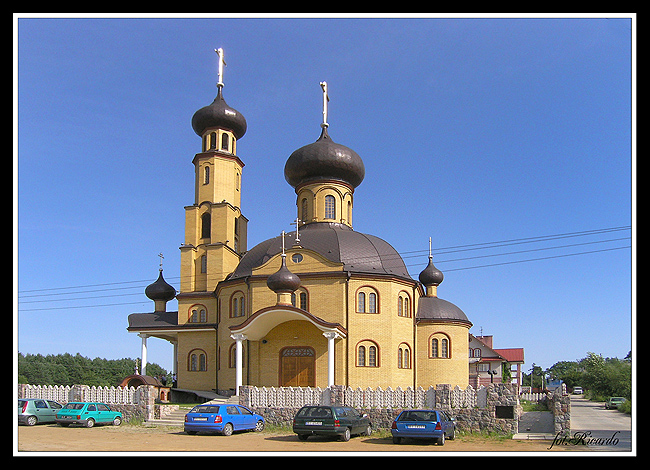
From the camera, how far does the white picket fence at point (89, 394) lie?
24281mm

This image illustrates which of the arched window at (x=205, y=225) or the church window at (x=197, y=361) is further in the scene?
the arched window at (x=205, y=225)

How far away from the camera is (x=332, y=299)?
29.0 meters

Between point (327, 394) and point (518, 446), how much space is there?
7.77 metres

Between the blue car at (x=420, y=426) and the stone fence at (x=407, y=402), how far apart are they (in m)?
2.91

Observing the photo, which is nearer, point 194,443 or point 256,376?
point 194,443

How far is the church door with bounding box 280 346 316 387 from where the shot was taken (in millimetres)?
28769

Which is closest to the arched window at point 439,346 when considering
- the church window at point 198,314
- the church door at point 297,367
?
the church door at point 297,367

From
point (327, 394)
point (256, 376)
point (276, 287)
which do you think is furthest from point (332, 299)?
point (327, 394)

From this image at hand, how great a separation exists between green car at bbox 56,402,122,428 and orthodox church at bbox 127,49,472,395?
6854 mm

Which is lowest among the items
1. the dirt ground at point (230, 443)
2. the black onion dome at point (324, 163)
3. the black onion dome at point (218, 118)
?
the dirt ground at point (230, 443)

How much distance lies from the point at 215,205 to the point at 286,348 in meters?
9.77

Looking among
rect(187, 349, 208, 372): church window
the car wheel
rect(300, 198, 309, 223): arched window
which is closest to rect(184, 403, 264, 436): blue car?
the car wheel

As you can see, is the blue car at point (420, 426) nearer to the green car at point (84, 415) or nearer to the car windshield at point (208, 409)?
the car windshield at point (208, 409)

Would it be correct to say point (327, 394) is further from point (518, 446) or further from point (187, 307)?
point (187, 307)
